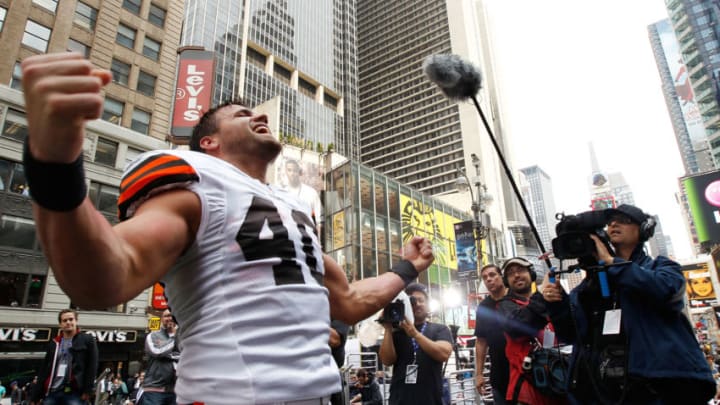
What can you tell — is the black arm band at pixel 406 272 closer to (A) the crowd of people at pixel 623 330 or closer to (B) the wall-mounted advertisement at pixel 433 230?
(A) the crowd of people at pixel 623 330

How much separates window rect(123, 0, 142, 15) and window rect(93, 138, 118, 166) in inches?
436

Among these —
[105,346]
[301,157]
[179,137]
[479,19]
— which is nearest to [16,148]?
[179,137]

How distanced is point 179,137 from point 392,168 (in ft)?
267

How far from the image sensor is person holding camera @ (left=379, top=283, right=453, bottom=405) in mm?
4711

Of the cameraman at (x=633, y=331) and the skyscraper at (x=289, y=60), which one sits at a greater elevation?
the skyscraper at (x=289, y=60)

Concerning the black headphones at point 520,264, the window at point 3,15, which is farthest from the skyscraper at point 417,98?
the black headphones at point 520,264

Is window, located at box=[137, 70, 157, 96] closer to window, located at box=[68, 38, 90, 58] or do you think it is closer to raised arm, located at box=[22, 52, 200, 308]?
window, located at box=[68, 38, 90, 58]

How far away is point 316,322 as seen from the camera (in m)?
1.46

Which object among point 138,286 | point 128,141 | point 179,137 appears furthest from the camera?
point 128,141

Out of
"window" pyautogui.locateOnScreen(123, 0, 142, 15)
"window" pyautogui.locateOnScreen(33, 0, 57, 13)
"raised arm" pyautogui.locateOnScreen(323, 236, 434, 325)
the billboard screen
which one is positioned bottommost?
"raised arm" pyautogui.locateOnScreen(323, 236, 434, 325)

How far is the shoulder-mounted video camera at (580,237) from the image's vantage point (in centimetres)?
333

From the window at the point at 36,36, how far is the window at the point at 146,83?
213 inches

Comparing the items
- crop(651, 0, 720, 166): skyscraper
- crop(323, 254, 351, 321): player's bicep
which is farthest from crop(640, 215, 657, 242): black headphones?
crop(651, 0, 720, 166): skyscraper

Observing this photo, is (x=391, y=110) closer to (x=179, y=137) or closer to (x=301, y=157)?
(x=301, y=157)
